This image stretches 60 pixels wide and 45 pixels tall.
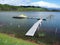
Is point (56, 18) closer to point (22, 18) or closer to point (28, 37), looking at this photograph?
point (22, 18)

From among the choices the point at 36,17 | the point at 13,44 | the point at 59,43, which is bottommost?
the point at 36,17

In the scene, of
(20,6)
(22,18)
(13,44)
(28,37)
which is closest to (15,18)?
(22,18)

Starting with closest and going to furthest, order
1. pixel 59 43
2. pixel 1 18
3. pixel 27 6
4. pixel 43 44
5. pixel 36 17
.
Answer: pixel 43 44 < pixel 59 43 < pixel 27 6 < pixel 1 18 < pixel 36 17

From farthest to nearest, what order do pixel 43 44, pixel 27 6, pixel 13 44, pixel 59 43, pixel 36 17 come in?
pixel 36 17 → pixel 27 6 → pixel 59 43 → pixel 43 44 → pixel 13 44

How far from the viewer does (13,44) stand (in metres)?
10.1

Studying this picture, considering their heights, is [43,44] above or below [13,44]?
below

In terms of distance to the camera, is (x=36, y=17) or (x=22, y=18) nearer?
(x=22, y=18)

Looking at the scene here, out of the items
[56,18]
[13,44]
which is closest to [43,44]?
→ [13,44]

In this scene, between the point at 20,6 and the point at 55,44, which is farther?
the point at 20,6

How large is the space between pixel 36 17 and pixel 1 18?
623 centimetres

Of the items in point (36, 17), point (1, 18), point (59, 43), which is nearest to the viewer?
point (59, 43)

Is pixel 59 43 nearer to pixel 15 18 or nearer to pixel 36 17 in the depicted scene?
pixel 15 18

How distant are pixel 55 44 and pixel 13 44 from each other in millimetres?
5348

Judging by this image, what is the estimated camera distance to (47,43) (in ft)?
48.5
